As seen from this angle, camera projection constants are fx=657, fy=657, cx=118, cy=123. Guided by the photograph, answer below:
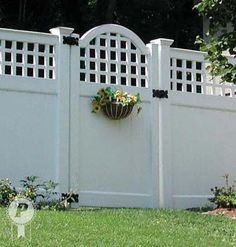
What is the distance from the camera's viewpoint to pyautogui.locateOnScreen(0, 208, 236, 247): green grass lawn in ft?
19.9

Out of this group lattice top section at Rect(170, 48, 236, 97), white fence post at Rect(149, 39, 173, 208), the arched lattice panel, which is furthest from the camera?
lattice top section at Rect(170, 48, 236, 97)

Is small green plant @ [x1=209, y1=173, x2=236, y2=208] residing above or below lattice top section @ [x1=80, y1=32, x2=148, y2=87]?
below

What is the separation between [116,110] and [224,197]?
2.17 metres

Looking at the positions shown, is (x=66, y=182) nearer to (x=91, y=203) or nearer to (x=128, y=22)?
(x=91, y=203)

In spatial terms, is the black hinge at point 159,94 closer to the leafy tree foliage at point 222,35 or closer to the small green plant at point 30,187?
the small green plant at point 30,187

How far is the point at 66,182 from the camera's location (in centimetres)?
988

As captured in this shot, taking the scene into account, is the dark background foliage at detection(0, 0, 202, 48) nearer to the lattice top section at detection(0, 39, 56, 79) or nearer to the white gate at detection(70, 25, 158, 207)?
the white gate at detection(70, 25, 158, 207)

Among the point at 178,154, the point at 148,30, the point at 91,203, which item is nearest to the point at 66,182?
the point at 91,203

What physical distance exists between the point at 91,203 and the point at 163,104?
206 cm

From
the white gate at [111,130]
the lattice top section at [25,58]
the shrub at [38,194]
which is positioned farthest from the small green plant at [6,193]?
the lattice top section at [25,58]

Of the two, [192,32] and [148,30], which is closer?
[148,30]

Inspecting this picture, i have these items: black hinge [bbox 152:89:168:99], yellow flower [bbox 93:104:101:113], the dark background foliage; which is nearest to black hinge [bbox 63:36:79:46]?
yellow flower [bbox 93:104:101:113]

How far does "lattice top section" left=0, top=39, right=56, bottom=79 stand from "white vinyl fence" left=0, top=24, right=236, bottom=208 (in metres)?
0.02

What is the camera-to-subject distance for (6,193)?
8961 millimetres
